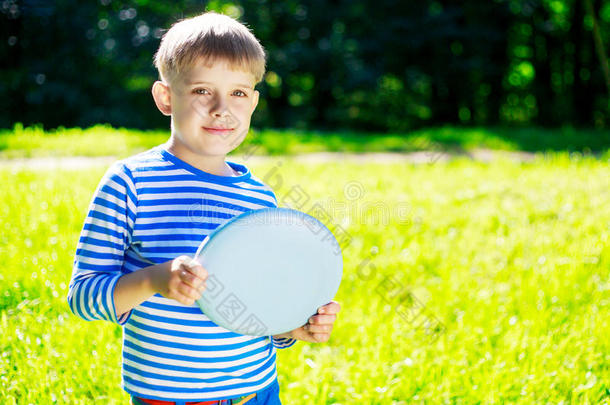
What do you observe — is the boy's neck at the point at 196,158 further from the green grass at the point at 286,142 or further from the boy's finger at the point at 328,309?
the green grass at the point at 286,142

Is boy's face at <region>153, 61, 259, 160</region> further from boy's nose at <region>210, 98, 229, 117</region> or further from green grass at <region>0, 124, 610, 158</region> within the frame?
green grass at <region>0, 124, 610, 158</region>

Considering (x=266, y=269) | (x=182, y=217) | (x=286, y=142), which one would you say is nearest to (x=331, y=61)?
(x=286, y=142)

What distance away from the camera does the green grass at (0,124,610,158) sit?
652 cm

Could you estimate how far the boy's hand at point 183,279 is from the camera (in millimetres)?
1014

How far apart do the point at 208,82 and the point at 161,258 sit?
1.32 feet

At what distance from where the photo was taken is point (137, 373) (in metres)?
1.26

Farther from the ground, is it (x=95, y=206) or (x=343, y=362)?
(x=95, y=206)

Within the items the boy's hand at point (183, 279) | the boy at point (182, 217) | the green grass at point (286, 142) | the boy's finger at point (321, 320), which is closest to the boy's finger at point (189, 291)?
the boy's hand at point (183, 279)

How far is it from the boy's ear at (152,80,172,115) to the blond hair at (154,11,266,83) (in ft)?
0.08

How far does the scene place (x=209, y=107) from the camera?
120 cm

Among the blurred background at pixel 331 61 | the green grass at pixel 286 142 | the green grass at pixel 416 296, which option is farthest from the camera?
the blurred background at pixel 331 61

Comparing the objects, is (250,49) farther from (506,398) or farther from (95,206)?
(506,398)

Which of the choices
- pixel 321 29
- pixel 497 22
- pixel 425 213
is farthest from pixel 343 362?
pixel 497 22

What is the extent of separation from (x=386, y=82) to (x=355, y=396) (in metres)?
15.2
